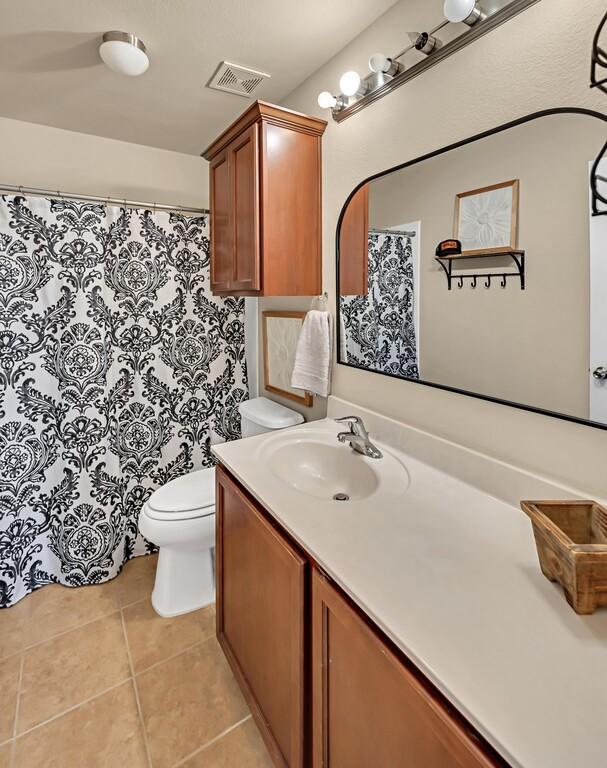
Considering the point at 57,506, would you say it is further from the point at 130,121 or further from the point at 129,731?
the point at 130,121

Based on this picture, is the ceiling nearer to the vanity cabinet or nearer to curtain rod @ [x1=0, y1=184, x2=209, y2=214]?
the vanity cabinet

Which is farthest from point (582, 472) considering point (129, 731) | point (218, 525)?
point (129, 731)

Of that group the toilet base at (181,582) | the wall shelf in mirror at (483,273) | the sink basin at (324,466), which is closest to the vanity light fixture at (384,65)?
the wall shelf in mirror at (483,273)

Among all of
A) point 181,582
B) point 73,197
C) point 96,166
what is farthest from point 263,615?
point 96,166

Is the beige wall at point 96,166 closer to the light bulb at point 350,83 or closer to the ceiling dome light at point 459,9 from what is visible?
the light bulb at point 350,83

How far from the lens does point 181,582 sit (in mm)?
1844

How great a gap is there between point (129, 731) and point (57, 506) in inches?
41.2

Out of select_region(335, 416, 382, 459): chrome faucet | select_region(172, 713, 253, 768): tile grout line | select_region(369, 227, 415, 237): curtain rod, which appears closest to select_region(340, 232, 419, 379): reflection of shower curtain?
select_region(369, 227, 415, 237): curtain rod

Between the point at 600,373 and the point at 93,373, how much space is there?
1992 millimetres

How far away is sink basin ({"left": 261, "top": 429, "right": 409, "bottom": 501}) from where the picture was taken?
4.33 ft

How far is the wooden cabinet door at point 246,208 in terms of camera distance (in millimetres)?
1595

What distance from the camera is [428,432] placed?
1.34 meters

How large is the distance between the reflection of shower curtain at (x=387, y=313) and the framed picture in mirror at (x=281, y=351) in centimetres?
44

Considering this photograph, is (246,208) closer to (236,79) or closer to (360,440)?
(236,79)
